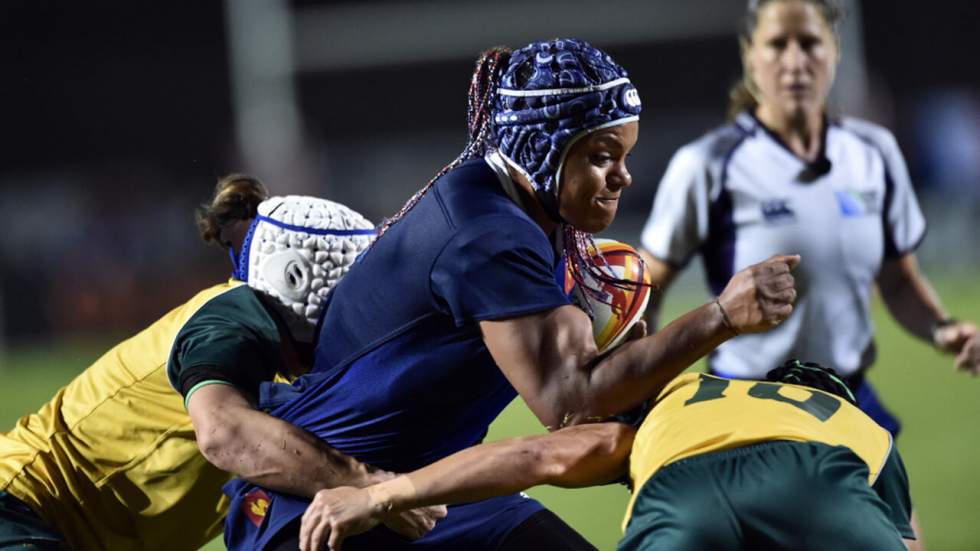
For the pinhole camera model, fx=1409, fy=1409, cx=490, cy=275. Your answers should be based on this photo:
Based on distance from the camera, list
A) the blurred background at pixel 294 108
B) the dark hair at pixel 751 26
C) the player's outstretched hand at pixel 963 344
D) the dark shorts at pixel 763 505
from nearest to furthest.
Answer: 1. the dark shorts at pixel 763 505
2. the player's outstretched hand at pixel 963 344
3. the dark hair at pixel 751 26
4. the blurred background at pixel 294 108

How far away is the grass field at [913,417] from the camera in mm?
6855

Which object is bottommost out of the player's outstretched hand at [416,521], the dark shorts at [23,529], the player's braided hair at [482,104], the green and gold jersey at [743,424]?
the dark shorts at [23,529]

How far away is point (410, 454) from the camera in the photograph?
3.21m

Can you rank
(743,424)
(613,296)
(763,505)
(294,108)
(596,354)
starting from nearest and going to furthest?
(763,505) → (743,424) → (596,354) → (613,296) → (294,108)

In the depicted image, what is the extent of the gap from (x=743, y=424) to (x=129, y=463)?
1.77 meters

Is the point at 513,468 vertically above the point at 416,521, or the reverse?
the point at 513,468

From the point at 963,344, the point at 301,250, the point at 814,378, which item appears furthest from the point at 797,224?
the point at 301,250

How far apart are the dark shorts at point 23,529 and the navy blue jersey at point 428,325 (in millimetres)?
593

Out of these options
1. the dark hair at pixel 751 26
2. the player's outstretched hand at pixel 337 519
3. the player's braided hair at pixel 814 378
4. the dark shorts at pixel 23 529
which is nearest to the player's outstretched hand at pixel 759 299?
the player's braided hair at pixel 814 378

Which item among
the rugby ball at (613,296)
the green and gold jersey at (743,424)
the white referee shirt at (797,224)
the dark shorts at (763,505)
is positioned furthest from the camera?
the white referee shirt at (797,224)

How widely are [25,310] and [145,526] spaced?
13270 millimetres

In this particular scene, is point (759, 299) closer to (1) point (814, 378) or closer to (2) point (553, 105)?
(1) point (814, 378)

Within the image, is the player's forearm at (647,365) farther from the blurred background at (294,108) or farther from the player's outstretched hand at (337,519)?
the blurred background at (294,108)

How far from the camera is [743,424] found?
2.69m
